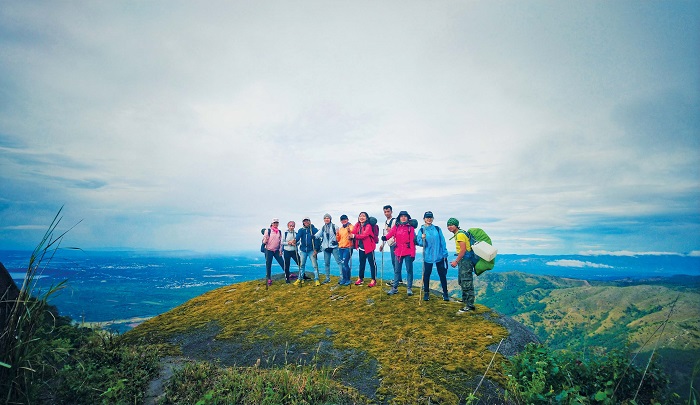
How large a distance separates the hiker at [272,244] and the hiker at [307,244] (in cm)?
102

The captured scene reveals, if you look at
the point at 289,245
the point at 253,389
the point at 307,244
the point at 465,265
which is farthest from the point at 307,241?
the point at 253,389

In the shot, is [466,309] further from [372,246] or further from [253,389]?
[253,389]

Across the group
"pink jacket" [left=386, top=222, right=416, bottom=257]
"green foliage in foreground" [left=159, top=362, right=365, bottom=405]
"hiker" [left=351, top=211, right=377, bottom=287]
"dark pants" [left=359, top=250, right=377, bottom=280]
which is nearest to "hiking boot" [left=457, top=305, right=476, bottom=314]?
"pink jacket" [left=386, top=222, right=416, bottom=257]

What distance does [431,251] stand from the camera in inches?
460

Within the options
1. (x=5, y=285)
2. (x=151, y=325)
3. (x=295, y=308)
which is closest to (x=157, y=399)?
(x=5, y=285)

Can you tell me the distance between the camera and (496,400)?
20.6 feet

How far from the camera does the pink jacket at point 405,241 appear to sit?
39.7 feet

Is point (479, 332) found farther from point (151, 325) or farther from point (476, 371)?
point (151, 325)

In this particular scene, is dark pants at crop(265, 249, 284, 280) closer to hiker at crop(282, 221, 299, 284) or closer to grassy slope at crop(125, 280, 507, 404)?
hiker at crop(282, 221, 299, 284)

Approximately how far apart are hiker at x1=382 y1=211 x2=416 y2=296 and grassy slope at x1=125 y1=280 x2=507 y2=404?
→ 0.82 metres

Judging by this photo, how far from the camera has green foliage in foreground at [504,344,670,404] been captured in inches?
228

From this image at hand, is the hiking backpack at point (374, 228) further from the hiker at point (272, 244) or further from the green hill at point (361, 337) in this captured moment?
the hiker at point (272, 244)

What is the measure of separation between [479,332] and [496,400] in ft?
9.37

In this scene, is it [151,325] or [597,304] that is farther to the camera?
[597,304]
